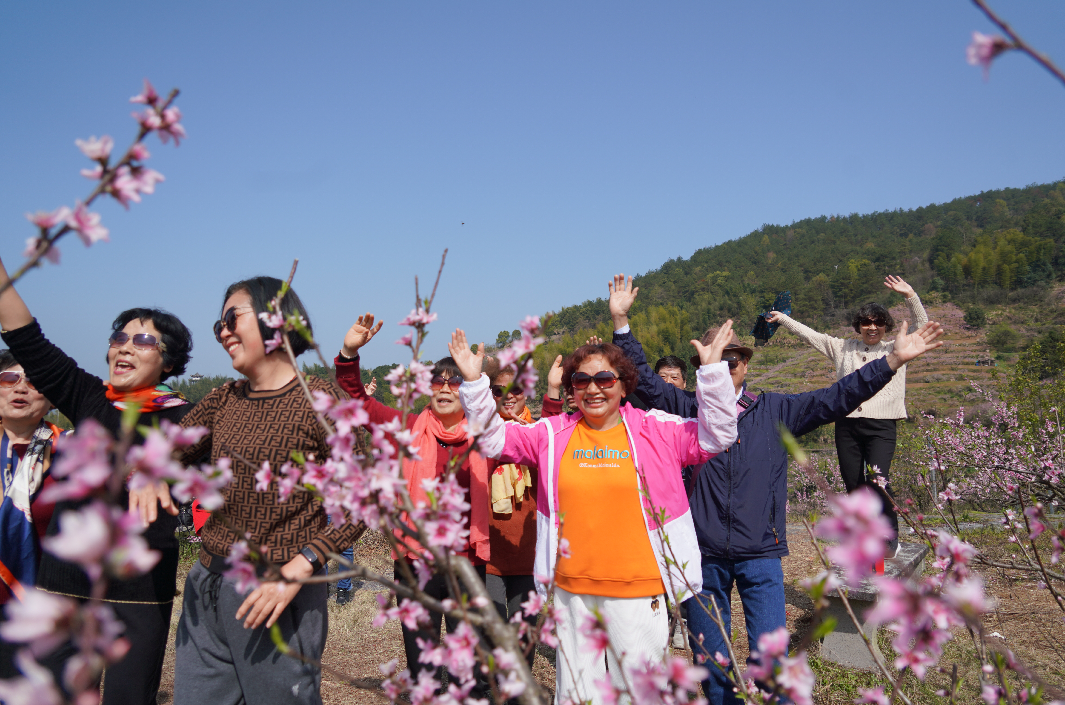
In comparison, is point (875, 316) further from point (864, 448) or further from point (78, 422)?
point (78, 422)

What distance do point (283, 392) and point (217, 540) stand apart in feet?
1.89

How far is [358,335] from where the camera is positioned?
350cm

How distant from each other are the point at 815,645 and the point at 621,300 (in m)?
3.38

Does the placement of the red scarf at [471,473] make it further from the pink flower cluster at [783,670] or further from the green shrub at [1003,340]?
the green shrub at [1003,340]

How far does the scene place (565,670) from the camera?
8.60 feet

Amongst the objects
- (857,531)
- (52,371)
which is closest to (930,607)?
(857,531)

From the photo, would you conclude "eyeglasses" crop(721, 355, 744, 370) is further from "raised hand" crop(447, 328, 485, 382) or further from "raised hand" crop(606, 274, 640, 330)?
"raised hand" crop(447, 328, 485, 382)

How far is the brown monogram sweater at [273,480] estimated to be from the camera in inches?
81.7

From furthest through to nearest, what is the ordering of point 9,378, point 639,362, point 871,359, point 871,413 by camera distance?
point 871,359 → point 871,413 → point 639,362 → point 9,378

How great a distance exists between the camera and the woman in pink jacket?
250cm

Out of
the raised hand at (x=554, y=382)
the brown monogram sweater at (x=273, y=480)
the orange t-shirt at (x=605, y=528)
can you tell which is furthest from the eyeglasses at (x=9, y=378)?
the raised hand at (x=554, y=382)

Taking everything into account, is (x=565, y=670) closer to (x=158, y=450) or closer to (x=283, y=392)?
(x=283, y=392)

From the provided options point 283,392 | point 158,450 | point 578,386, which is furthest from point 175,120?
point 578,386

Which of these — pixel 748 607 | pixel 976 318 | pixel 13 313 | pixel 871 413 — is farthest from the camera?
pixel 976 318
